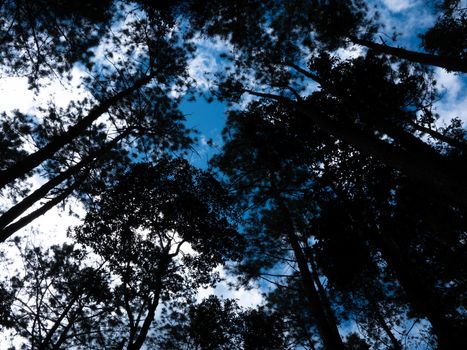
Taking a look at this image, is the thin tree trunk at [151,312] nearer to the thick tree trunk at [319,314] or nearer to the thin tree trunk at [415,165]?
the thick tree trunk at [319,314]

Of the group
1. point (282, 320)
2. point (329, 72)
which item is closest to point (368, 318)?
point (282, 320)

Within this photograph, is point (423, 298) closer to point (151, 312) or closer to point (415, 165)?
point (415, 165)

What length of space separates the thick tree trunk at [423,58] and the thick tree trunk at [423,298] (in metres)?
6.22

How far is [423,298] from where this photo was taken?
29.7 ft

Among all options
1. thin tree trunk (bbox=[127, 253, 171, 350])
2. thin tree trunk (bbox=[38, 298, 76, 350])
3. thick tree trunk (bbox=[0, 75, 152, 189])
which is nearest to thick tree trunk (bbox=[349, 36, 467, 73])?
thick tree trunk (bbox=[0, 75, 152, 189])

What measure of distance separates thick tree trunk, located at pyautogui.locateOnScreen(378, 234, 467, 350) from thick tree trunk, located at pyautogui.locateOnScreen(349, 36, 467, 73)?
20.4 ft

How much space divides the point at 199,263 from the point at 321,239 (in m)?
5.66

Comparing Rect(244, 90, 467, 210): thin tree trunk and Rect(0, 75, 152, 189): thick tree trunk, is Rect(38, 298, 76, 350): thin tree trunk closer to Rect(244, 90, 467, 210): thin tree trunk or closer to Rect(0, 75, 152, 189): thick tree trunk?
Rect(0, 75, 152, 189): thick tree trunk

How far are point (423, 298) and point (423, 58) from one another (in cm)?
768

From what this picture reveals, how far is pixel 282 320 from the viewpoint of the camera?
17203 mm

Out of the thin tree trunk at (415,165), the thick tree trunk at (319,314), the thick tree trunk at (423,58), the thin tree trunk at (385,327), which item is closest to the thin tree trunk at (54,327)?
the thick tree trunk at (319,314)

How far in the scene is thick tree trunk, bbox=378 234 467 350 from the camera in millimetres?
8336

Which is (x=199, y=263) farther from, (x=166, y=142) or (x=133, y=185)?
(x=166, y=142)

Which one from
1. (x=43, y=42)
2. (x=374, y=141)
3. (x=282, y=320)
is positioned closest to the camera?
(x=374, y=141)
